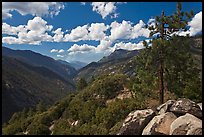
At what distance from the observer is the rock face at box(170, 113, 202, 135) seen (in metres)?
15.5

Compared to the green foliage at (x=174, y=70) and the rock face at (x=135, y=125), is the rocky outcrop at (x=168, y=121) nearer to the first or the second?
the rock face at (x=135, y=125)

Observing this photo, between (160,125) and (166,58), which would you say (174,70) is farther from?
(160,125)

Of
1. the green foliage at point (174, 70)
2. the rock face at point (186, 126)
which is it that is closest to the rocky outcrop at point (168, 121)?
the rock face at point (186, 126)

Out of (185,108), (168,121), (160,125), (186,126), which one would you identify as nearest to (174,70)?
(185,108)

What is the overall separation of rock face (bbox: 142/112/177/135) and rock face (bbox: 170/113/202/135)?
2.17 feet

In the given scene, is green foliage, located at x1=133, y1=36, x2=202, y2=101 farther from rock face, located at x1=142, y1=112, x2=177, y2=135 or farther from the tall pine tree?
rock face, located at x1=142, y1=112, x2=177, y2=135

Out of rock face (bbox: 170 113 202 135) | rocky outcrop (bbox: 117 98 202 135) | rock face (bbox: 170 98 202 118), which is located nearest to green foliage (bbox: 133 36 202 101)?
rocky outcrop (bbox: 117 98 202 135)

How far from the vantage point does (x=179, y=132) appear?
1596 centimetres

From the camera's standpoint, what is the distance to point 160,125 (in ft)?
56.6

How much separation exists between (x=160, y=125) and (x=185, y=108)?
2.50 meters

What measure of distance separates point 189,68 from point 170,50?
3016 millimetres

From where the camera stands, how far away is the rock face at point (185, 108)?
724 inches

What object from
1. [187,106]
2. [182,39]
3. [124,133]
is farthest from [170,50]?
[124,133]

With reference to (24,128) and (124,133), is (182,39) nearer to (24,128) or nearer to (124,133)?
(124,133)
